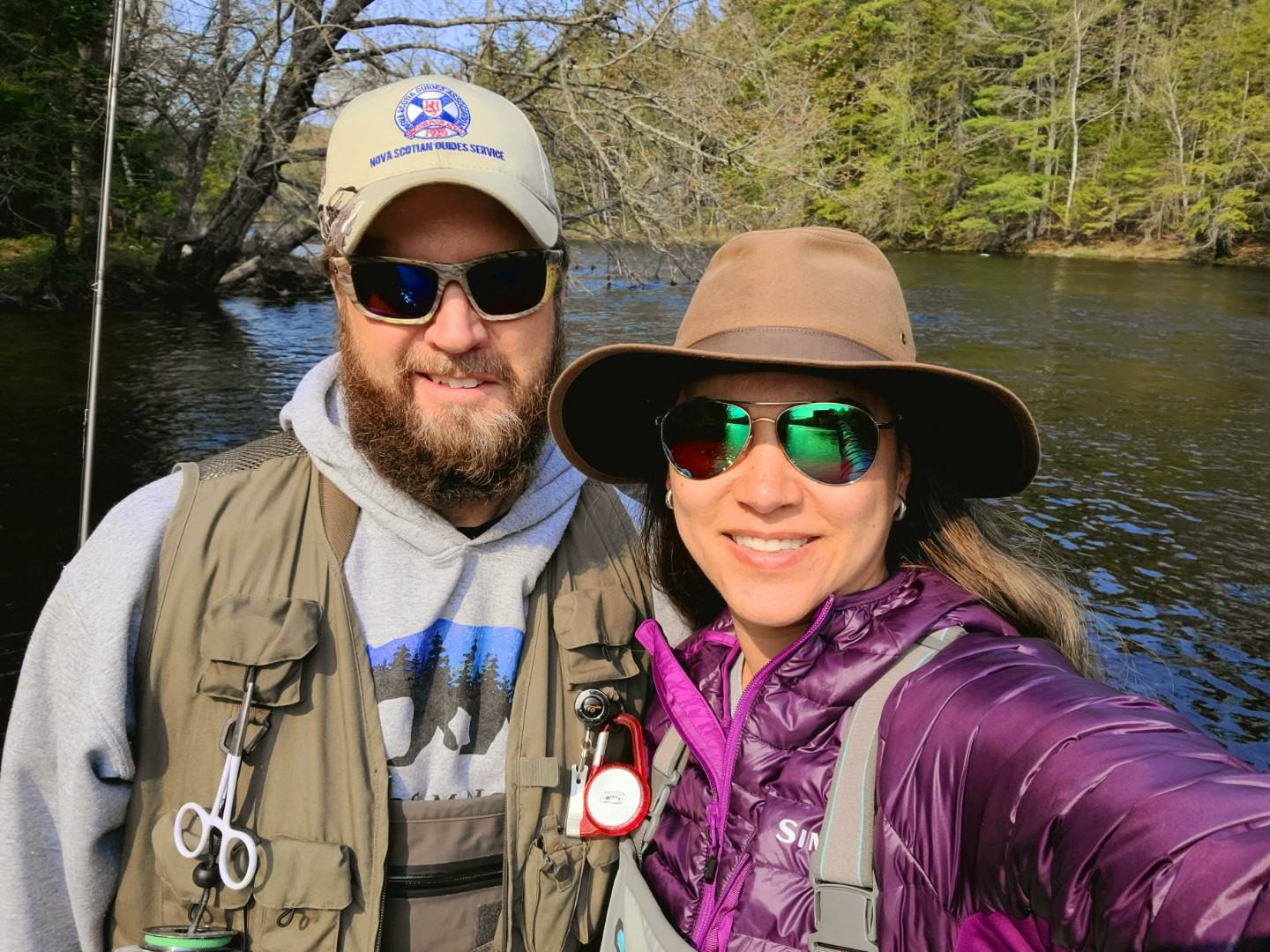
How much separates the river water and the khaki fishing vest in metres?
4.61

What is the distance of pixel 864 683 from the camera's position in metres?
1.50

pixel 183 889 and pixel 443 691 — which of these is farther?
pixel 443 691

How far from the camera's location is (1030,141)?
44.9 m

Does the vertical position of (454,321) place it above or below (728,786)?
above

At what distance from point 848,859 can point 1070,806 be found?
1.18ft

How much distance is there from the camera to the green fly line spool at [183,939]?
1.58 m

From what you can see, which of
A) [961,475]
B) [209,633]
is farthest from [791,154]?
[209,633]

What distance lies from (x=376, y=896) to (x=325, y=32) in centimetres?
1132

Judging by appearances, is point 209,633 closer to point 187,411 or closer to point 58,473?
point 58,473

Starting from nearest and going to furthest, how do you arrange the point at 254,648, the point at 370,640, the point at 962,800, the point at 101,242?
the point at 962,800 < the point at 254,648 < the point at 370,640 < the point at 101,242

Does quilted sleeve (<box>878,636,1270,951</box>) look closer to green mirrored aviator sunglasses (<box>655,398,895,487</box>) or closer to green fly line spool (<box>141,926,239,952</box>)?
green mirrored aviator sunglasses (<box>655,398,895,487</box>)

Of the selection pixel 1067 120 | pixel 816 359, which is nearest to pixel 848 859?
pixel 816 359

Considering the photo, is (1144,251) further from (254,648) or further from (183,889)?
(183,889)

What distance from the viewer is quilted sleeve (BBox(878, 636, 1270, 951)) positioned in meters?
0.98
